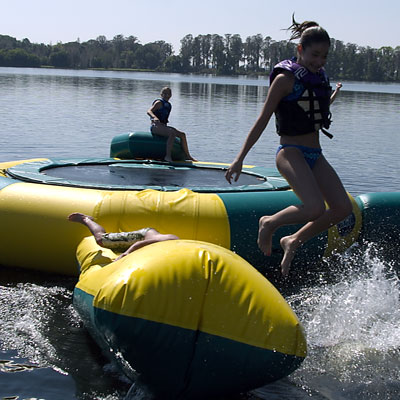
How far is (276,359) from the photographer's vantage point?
3.34 meters

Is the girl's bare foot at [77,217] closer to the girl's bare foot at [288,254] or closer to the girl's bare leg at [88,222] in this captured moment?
the girl's bare leg at [88,222]

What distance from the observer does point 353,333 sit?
4.46 m

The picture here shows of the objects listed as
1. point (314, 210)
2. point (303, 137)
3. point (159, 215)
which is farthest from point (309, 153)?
point (159, 215)

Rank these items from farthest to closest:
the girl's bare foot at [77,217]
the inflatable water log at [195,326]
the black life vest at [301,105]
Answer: the girl's bare foot at [77,217] < the black life vest at [301,105] < the inflatable water log at [195,326]

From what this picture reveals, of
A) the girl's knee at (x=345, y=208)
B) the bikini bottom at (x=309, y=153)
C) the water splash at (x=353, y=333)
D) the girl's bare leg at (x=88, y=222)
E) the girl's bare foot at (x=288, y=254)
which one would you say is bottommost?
the water splash at (x=353, y=333)

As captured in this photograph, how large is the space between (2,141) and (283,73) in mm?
12202

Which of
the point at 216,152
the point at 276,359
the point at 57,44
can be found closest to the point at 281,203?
the point at 276,359

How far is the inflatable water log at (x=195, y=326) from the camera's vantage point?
3.26m

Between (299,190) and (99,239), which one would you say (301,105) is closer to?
(299,190)

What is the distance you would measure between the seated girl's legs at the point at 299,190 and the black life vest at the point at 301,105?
0.14 meters

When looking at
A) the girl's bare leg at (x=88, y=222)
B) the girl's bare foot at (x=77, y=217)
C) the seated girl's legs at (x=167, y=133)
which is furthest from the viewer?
the seated girl's legs at (x=167, y=133)

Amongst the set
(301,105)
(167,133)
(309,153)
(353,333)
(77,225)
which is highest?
(301,105)

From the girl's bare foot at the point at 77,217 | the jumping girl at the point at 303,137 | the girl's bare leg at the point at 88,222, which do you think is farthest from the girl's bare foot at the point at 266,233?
the girl's bare foot at the point at 77,217

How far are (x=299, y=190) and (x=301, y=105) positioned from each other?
50cm
